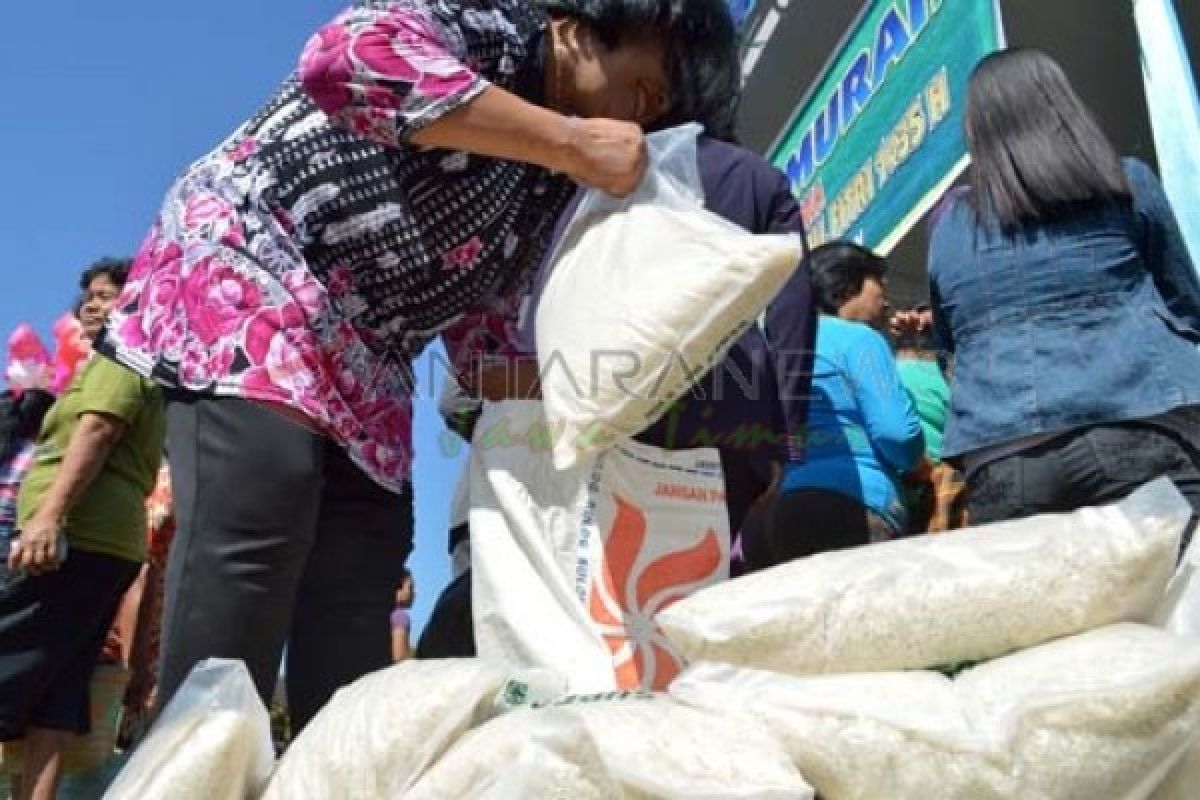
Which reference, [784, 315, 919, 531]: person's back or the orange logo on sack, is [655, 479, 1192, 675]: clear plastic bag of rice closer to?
the orange logo on sack

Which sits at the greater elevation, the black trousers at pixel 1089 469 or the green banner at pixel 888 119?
the green banner at pixel 888 119

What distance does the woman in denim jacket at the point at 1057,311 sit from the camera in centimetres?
199

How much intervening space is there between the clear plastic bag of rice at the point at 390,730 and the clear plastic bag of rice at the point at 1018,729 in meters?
0.22

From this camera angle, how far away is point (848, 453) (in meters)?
2.84

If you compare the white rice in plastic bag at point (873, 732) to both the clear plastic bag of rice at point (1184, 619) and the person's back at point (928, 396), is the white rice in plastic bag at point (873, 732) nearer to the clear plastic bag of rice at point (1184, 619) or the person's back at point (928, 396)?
the clear plastic bag of rice at point (1184, 619)

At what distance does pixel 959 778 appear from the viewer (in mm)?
911

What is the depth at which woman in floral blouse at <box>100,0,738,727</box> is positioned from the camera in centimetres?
142

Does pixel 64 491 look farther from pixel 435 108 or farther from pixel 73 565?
pixel 435 108

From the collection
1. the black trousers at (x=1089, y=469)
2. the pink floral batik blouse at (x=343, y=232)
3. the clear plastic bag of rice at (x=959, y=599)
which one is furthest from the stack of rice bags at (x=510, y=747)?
the black trousers at (x=1089, y=469)

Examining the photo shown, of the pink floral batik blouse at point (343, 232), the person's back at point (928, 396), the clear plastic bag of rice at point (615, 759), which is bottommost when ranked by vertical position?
the person's back at point (928, 396)

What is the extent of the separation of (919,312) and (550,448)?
248cm

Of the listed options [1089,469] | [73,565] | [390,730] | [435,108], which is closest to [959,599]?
[390,730]

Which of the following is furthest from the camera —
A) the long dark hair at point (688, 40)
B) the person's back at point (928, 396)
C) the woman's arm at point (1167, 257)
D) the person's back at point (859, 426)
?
the person's back at point (928, 396)

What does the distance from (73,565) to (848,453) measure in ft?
6.08
